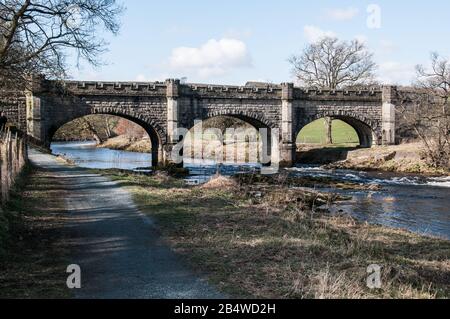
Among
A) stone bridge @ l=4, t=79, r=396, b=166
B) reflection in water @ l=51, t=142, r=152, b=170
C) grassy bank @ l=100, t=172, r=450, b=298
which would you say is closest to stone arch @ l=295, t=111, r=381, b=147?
stone bridge @ l=4, t=79, r=396, b=166

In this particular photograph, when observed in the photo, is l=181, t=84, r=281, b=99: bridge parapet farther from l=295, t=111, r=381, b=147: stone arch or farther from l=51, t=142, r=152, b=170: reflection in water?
l=51, t=142, r=152, b=170: reflection in water

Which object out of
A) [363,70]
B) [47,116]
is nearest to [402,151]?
[363,70]

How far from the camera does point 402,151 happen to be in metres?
40.1

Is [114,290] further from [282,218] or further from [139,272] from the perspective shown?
[282,218]

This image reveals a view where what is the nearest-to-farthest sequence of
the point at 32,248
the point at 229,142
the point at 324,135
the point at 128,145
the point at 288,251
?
1. the point at 288,251
2. the point at 32,248
3. the point at 229,142
4. the point at 324,135
5. the point at 128,145

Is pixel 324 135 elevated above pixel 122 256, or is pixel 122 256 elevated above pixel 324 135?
pixel 324 135

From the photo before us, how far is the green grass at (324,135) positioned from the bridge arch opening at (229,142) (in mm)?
6879

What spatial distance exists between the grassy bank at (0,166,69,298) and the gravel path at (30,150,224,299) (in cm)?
30

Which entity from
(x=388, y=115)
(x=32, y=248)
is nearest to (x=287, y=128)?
(x=388, y=115)

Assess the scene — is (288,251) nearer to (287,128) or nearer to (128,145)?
(287,128)

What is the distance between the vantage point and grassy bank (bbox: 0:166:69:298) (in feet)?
21.8

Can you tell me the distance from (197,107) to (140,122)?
4.77 m

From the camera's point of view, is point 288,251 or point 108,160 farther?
point 108,160

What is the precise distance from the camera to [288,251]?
334 inches
